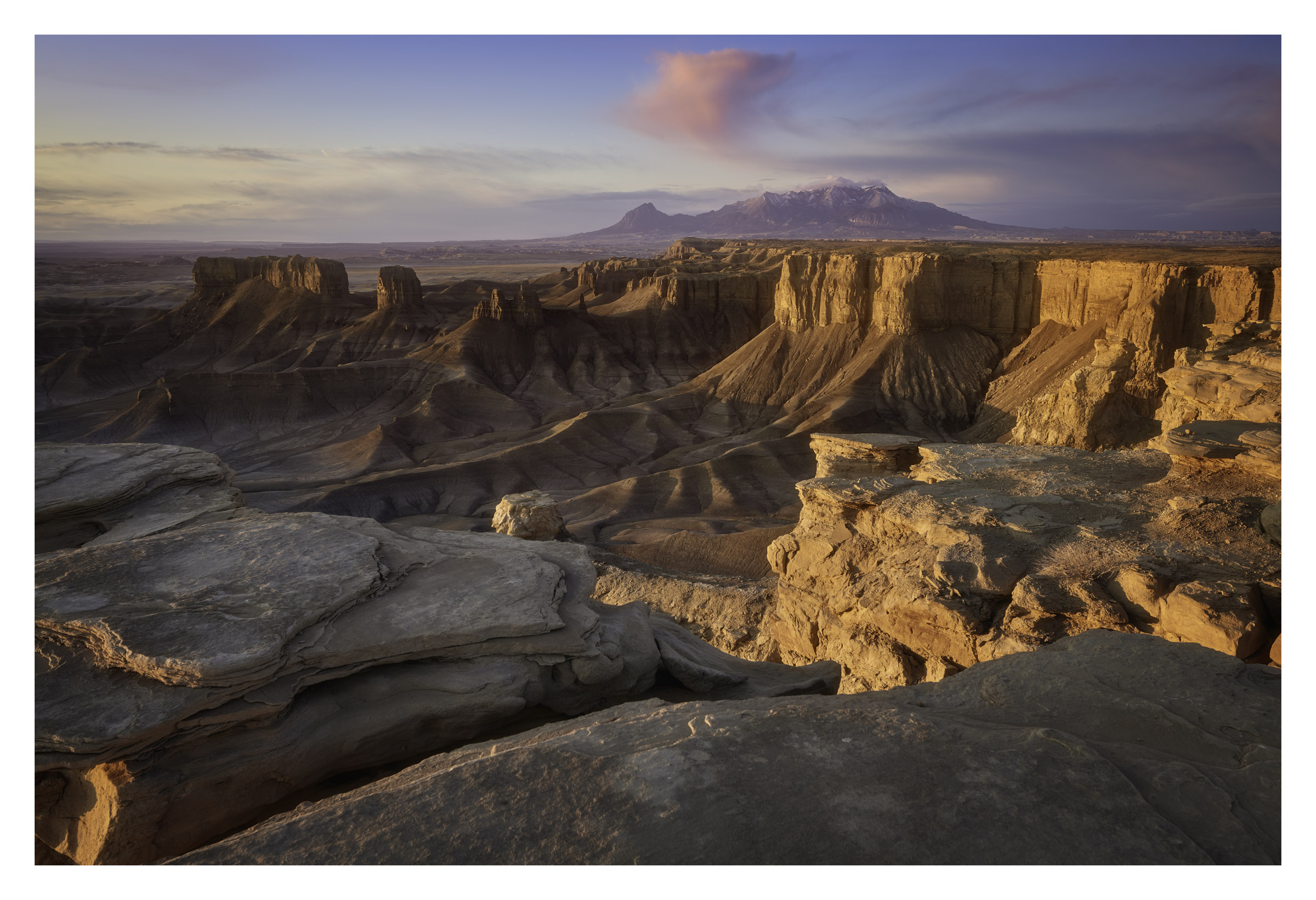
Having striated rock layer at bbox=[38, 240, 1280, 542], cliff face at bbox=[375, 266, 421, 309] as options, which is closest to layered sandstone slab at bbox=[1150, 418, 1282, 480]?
striated rock layer at bbox=[38, 240, 1280, 542]

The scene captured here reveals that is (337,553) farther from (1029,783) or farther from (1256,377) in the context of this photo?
(1256,377)

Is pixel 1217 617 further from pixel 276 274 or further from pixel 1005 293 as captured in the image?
pixel 276 274

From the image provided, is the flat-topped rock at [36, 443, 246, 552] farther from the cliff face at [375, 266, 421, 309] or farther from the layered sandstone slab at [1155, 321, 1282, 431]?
the cliff face at [375, 266, 421, 309]

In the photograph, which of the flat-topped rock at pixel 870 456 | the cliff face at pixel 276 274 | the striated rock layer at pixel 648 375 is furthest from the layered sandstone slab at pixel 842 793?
the cliff face at pixel 276 274

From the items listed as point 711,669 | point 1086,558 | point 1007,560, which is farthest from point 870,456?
point 711,669

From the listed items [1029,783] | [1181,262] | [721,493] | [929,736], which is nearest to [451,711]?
[929,736]

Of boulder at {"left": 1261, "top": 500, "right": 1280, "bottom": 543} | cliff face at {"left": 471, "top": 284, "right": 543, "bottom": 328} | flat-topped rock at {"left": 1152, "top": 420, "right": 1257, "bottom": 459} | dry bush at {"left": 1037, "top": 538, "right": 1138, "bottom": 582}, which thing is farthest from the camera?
cliff face at {"left": 471, "top": 284, "right": 543, "bottom": 328}

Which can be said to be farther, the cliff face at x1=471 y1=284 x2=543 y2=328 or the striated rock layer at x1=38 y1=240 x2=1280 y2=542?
the cliff face at x1=471 y1=284 x2=543 y2=328
